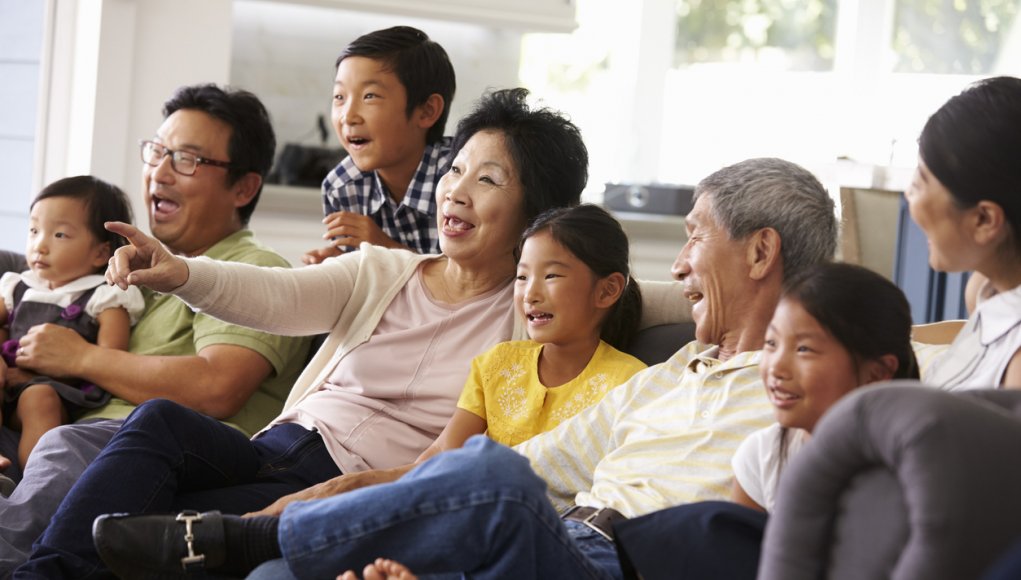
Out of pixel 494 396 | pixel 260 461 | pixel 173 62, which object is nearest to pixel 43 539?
pixel 260 461

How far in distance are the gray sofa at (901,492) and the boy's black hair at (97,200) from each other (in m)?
1.90

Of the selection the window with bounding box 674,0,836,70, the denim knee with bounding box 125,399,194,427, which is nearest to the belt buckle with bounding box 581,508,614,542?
the denim knee with bounding box 125,399,194,427

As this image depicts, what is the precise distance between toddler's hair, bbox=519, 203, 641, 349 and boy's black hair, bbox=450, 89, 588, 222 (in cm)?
11

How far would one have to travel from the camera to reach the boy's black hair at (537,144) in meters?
2.33

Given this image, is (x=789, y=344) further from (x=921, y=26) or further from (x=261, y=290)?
(x=921, y=26)

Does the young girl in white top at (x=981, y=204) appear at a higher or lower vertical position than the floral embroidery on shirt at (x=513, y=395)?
higher

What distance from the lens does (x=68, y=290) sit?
2.68 meters

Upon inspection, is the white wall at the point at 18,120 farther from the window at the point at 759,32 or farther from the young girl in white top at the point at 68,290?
the window at the point at 759,32

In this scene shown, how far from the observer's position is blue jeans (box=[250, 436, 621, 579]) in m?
1.59

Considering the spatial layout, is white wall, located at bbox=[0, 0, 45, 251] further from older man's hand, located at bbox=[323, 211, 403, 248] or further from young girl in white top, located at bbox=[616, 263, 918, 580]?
young girl in white top, located at bbox=[616, 263, 918, 580]

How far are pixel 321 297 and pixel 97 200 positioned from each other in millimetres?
709

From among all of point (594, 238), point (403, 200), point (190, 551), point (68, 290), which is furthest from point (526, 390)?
Answer: point (68, 290)

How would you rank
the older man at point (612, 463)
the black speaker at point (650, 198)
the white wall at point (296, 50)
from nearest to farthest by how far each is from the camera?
the older man at point (612, 463), the white wall at point (296, 50), the black speaker at point (650, 198)

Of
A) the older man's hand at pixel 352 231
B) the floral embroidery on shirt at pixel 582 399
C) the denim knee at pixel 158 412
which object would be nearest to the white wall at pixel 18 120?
the older man's hand at pixel 352 231
